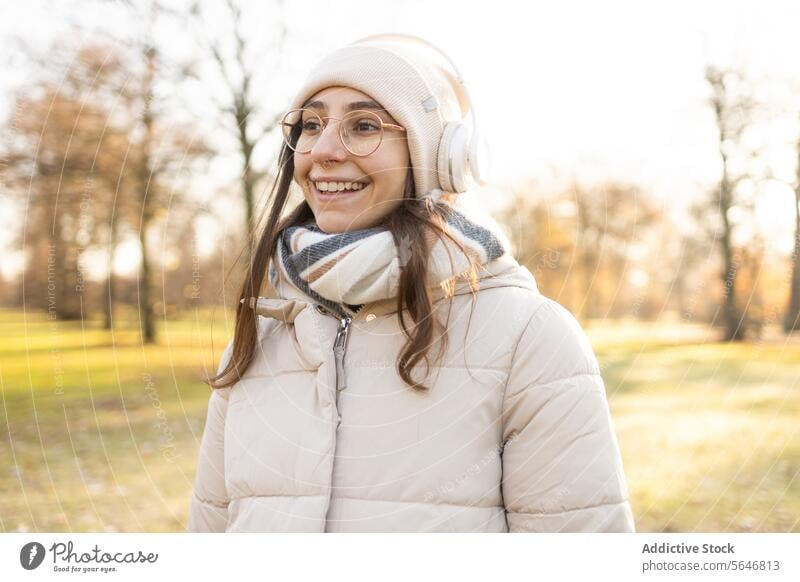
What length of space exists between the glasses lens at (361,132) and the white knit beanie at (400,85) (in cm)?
5

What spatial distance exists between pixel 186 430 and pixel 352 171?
22.5 ft

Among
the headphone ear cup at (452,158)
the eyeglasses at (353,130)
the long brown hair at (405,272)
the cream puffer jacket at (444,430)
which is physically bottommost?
the cream puffer jacket at (444,430)

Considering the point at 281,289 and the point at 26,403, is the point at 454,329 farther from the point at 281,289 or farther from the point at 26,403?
the point at 26,403

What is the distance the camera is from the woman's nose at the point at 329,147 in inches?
79.9

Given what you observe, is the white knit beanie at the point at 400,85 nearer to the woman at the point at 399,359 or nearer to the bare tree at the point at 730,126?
the woman at the point at 399,359

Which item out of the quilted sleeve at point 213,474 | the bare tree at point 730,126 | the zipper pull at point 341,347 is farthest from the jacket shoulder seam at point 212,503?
the bare tree at point 730,126

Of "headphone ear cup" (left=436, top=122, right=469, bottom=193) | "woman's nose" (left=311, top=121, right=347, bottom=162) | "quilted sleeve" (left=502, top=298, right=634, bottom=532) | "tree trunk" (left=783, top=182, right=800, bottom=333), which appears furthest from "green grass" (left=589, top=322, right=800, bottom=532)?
"woman's nose" (left=311, top=121, right=347, bottom=162)

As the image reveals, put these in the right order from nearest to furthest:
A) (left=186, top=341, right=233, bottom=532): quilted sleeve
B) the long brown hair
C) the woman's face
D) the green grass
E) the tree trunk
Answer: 1. the long brown hair
2. the woman's face
3. (left=186, top=341, right=233, bottom=532): quilted sleeve
4. the tree trunk
5. the green grass

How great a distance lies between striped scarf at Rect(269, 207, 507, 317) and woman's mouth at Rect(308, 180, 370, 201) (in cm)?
10

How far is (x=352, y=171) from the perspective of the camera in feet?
6.68

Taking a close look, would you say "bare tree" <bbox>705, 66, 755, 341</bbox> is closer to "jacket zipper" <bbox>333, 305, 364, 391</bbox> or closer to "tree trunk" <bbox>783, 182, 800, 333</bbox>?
"tree trunk" <bbox>783, 182, 800, 333</bbox>

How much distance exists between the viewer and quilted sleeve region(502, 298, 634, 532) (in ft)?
6.01

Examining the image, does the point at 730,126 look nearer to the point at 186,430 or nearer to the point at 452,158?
the point at 452,158
